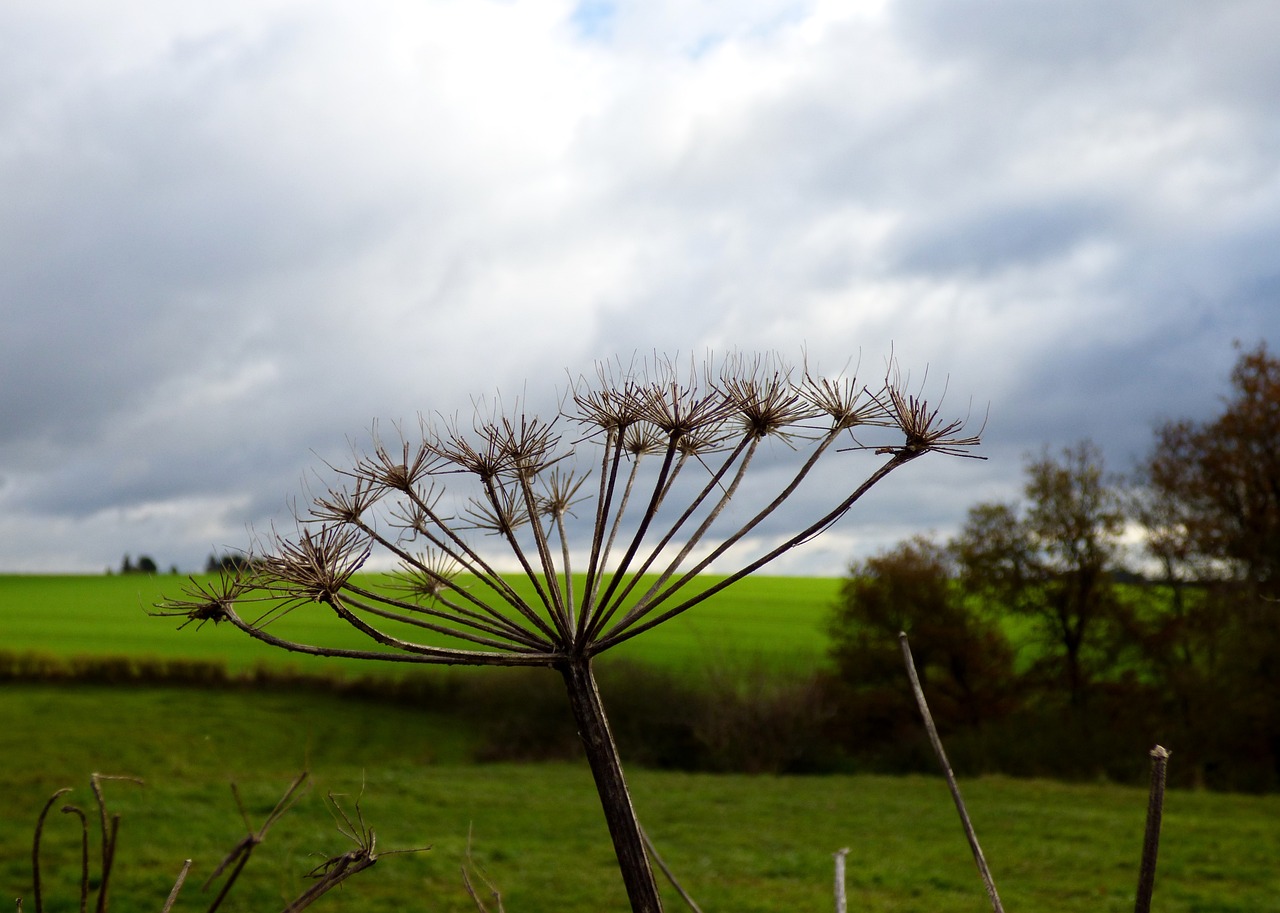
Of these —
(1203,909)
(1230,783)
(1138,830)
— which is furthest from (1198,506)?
(1203,909)

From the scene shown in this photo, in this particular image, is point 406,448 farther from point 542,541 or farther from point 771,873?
point 771,873

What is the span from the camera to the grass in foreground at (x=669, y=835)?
1555 cm

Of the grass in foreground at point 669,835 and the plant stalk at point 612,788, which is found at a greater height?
the plant stalk at point 612,788

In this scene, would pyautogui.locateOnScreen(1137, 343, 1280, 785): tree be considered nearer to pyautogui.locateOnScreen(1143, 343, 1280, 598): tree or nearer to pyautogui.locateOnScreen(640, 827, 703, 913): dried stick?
pyautogui.locateOnScreen(1143, 343, 1280, 598): tree

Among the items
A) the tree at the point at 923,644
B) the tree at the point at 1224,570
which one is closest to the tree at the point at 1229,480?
the tree at the point at 1224,570

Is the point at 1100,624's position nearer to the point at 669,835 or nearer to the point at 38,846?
the point at 669,835

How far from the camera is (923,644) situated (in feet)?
115

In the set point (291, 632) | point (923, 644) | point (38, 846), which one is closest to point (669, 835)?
point (923, 644)

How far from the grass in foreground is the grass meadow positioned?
2.7 inches

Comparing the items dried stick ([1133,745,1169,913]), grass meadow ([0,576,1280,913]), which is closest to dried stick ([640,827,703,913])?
dried stick ([1133,745,1169,913])

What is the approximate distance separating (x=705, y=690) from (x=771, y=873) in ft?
65.5

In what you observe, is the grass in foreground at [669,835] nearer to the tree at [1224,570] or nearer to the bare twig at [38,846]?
the tree at [1224,570]

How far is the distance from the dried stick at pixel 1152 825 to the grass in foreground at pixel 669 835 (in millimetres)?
8487

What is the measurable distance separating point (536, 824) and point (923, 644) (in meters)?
17.4
